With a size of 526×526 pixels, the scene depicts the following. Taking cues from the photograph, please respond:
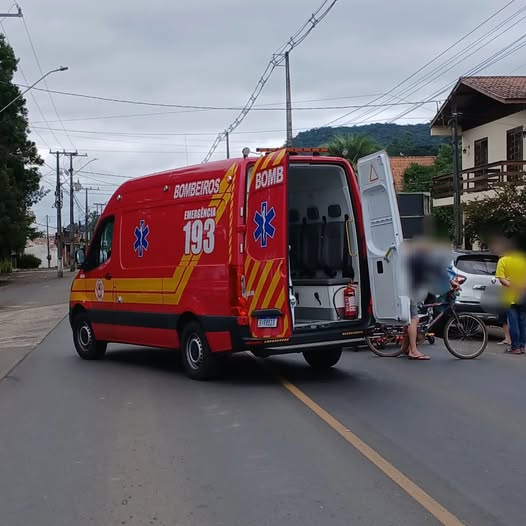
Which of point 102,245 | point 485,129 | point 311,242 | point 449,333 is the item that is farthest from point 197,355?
point 485,129

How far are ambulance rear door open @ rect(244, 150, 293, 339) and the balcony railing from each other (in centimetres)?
1463

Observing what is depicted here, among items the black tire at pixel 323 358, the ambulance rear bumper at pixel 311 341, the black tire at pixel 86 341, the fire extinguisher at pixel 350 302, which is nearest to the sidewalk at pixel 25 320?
the black tire at pixel 86 341

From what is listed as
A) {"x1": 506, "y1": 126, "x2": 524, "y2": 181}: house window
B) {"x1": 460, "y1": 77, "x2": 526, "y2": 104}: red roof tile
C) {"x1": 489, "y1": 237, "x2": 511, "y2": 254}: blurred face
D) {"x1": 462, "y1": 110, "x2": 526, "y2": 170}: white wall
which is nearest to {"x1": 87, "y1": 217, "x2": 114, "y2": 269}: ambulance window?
{"x1": 489, "y1": 237, "x2": 511, "y2": 254}: blurred face

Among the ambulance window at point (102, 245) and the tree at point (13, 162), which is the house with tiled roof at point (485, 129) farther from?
the tree at point (13, 162)

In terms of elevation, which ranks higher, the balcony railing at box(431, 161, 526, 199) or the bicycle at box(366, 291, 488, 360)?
the balcony railing at box(431, 161, 526, 199)

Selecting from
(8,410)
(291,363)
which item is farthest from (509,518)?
(291,363)

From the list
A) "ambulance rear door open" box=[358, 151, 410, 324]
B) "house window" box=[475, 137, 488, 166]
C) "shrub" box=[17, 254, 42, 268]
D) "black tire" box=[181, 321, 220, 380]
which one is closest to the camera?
"ambulance rear door open" box=[358, 151, 410, 324]

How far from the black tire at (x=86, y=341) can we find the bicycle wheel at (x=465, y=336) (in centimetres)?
542

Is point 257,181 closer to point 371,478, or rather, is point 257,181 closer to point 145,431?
point 145,431

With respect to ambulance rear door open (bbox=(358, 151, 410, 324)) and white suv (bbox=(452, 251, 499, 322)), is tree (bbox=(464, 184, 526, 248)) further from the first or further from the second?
ambulance rear door open (bbox=(358, 151, 410, 324))

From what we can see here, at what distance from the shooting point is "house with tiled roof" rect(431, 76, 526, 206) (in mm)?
27422

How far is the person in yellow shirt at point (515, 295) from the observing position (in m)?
12.4

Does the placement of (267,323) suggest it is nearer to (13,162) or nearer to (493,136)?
(493,136)

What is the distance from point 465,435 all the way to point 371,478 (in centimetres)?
166
